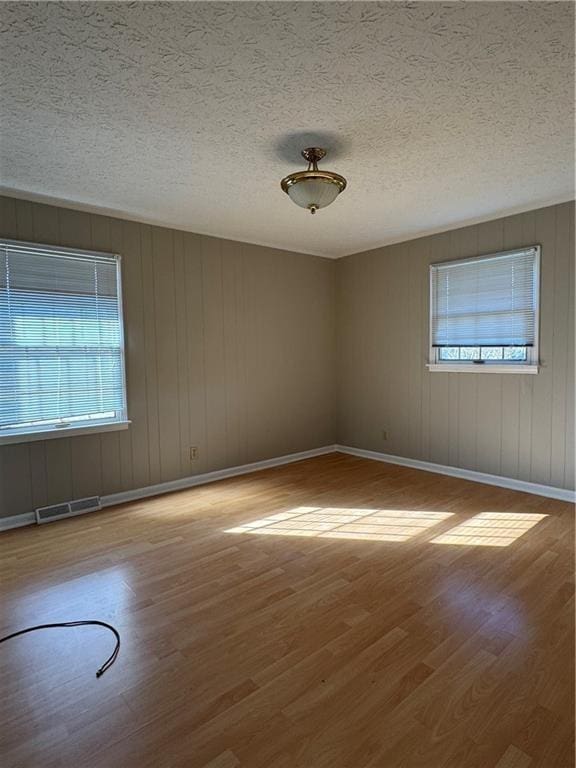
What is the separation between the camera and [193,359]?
4.37m

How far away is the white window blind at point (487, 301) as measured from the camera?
12.7ft

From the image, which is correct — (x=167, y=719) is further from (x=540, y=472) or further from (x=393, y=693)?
(x=540, y=472)

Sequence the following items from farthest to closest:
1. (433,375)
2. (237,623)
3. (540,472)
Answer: (433,375), (540,472), (237,623)

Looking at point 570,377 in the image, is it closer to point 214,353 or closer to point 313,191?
point 313,191

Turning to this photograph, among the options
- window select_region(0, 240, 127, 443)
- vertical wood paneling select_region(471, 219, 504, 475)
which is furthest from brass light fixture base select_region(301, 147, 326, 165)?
vertical wood paneling select_region(471, 219, 504, 475)

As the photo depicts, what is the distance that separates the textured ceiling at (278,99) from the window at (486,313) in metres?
0.67

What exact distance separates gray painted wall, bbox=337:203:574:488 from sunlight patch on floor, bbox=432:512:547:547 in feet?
2.52

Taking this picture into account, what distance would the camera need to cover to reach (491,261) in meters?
4.10

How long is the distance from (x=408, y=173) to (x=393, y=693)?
3.13 metres

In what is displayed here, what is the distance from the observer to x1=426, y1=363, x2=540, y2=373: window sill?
3890 millimetres

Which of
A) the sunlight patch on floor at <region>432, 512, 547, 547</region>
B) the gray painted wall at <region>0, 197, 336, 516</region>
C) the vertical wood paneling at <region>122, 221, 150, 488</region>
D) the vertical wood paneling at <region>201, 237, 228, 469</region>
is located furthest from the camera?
the vertical wood paneling at <region>201, 237, 228, 469</region>

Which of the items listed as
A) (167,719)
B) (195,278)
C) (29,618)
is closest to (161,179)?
(195,278)

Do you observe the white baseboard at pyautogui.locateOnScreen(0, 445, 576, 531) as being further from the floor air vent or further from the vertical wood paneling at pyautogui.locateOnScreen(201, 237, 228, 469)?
the vertical wood paneling at pyautogui.locateOnScreen(201, 237, 228, 469)

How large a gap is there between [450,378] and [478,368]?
35 cm
